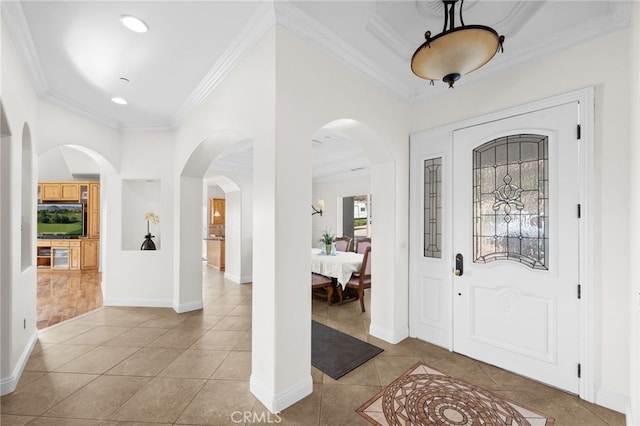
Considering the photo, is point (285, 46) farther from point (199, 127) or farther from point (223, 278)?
point (223, 278)

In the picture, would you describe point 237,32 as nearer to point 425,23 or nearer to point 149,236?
point 425,23

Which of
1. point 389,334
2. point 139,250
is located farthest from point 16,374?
point 389,334

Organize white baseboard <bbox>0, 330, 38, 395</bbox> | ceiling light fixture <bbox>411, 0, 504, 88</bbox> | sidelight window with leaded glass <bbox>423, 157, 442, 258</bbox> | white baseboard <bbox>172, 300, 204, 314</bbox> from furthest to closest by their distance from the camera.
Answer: white baseboard <bbox>172, 300, 204, 314</bbox>
sidelight window with leaded glass <bbox>423, 157, 442, 258</bbox>
white baseboard <bbox>0, 330, 38, 395</bbox>
ceiling light fixture <bbox>411, 0, 504, 88</bbox>

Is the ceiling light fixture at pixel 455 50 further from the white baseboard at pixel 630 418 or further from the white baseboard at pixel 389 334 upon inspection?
the white baseboard at pixel 389 334

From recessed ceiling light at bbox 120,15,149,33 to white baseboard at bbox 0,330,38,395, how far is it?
3030 millimetres

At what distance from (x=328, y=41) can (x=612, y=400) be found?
3.58 metres

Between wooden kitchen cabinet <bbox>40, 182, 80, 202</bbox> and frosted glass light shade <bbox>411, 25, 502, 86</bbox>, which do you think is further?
wooden kitchen cabinet <bbox>40, 182, 80, 202</bbox>

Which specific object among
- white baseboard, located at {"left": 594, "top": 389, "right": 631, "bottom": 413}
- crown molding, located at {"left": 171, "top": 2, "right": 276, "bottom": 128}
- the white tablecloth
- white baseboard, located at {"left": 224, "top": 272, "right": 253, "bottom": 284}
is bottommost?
white baseboard, located at {"left": 224, "top": 272, "right": 253, "bottom": 284}

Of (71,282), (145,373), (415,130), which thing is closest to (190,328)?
(145,373)

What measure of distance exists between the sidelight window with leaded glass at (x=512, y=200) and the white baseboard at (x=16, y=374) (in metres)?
4.27

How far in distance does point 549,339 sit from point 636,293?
84 centimetres

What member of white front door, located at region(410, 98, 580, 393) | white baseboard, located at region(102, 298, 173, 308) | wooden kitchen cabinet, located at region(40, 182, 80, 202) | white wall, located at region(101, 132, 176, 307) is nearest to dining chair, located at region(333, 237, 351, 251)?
white front door, located at region(410, 98, 580, 393)

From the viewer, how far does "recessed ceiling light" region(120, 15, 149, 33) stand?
6.72 ft

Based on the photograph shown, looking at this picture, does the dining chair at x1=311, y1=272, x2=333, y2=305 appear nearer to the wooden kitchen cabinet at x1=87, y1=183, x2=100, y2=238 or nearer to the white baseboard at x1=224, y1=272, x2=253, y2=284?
the white baseboard at x1=224, y1=272, x2=253, y2=284
